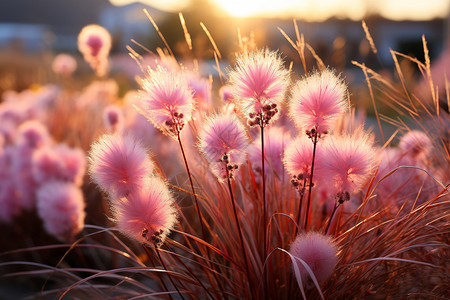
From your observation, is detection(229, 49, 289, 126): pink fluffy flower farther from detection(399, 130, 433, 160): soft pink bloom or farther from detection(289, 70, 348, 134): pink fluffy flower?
detection(399, 130, 433, 160): soft pink bloom

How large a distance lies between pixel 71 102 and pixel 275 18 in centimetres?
2442

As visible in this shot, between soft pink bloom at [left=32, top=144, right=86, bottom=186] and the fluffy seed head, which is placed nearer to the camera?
the fluffy seed head

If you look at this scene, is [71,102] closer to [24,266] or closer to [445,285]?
[24,266]

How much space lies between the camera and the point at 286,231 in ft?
4.39

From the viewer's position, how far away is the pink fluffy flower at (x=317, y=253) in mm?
938

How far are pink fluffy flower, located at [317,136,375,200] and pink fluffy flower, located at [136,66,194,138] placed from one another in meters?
0.34

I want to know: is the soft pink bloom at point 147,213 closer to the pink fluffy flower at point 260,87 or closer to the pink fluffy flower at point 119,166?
the pink fluffy flower at point 119,166

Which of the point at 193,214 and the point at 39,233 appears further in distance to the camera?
the point at 39,233

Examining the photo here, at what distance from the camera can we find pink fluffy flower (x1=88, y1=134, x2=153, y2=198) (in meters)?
0.99

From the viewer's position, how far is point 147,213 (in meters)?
0.97

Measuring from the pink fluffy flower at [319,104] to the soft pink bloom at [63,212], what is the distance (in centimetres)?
104

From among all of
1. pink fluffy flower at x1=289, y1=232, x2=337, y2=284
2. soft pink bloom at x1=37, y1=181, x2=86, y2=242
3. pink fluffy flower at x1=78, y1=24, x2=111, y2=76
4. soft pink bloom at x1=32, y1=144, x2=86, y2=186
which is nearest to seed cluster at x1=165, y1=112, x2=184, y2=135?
pink fluffy flower at x1=289, y1=232, x2=337, y2=284

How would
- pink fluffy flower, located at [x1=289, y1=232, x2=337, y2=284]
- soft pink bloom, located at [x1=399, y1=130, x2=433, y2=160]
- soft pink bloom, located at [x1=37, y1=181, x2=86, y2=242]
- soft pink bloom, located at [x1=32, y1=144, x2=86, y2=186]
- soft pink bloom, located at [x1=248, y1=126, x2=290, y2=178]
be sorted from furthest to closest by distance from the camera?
soft pink bloom, located at [x1=32, y1=144, x2=86, y2=186], soft pink bloom, located at [x1=37, y1=181, x2=86, y2=242], soft pink bloom, located at [x1=399, y1=130, x2=433, y2=160], soft pink bloom, located at [x1=248, y1=126, x2=290, y2=178], pink fluffy flower, located at [x1=289, y1=232, x2=337, y2=284]

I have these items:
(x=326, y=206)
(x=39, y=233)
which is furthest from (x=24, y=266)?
(x=326, y=206)
